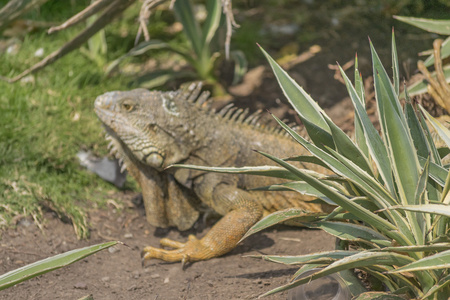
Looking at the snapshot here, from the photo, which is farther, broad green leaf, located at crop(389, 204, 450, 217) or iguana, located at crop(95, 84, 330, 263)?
iguana, located at crop(95, 84, 330, 263)

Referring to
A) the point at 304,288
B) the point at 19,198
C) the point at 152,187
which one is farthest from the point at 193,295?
the point at 19,198

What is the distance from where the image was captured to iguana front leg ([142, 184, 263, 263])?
3404 mm

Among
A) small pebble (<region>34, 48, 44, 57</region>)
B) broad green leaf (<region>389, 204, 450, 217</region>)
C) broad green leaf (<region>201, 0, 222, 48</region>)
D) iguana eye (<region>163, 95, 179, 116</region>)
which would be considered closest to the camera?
broad green leaf (<region>389, 204, 450, 217</region>)

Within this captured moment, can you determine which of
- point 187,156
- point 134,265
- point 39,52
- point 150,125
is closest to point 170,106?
point 150,125

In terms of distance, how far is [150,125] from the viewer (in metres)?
3.60

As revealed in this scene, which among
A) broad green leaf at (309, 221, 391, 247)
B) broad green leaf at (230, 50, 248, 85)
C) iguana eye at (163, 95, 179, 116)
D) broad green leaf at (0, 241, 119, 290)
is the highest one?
broad green leaf at (0, 241, 119, 290)

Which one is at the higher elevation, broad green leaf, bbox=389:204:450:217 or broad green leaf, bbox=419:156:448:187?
broad green leaf, bbox=389:204:450:217

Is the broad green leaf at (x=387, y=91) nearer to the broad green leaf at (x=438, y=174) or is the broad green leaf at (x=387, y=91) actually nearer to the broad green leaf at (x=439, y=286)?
the broad green leaf at (x=438, y=174)

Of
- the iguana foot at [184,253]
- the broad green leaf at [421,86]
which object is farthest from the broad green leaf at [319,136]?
the broad green leaf at [421,86]

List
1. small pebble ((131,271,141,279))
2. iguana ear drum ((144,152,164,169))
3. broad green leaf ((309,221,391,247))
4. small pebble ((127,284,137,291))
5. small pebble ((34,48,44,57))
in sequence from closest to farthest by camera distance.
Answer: broad green leaf ((309,221,391,247)) → small pebble ((127,284,137,291)) → small pebble ((131,271,141,279)) → iguana ear drum ((144,152,164,169)) → small pebble ((34,48,44,57))

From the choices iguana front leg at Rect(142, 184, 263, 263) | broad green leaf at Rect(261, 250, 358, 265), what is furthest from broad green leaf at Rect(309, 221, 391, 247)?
iguana front leg at Rect(142, 184, 263, 263)

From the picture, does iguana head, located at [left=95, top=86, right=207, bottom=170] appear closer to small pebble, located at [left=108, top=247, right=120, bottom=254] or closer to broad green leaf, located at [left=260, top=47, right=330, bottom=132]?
small pebble, located at [left=108, top=247, right=120, bottom=254]

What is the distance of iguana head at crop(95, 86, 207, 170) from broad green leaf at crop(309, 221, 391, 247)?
4.35 ft

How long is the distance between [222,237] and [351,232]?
105 centimetres
